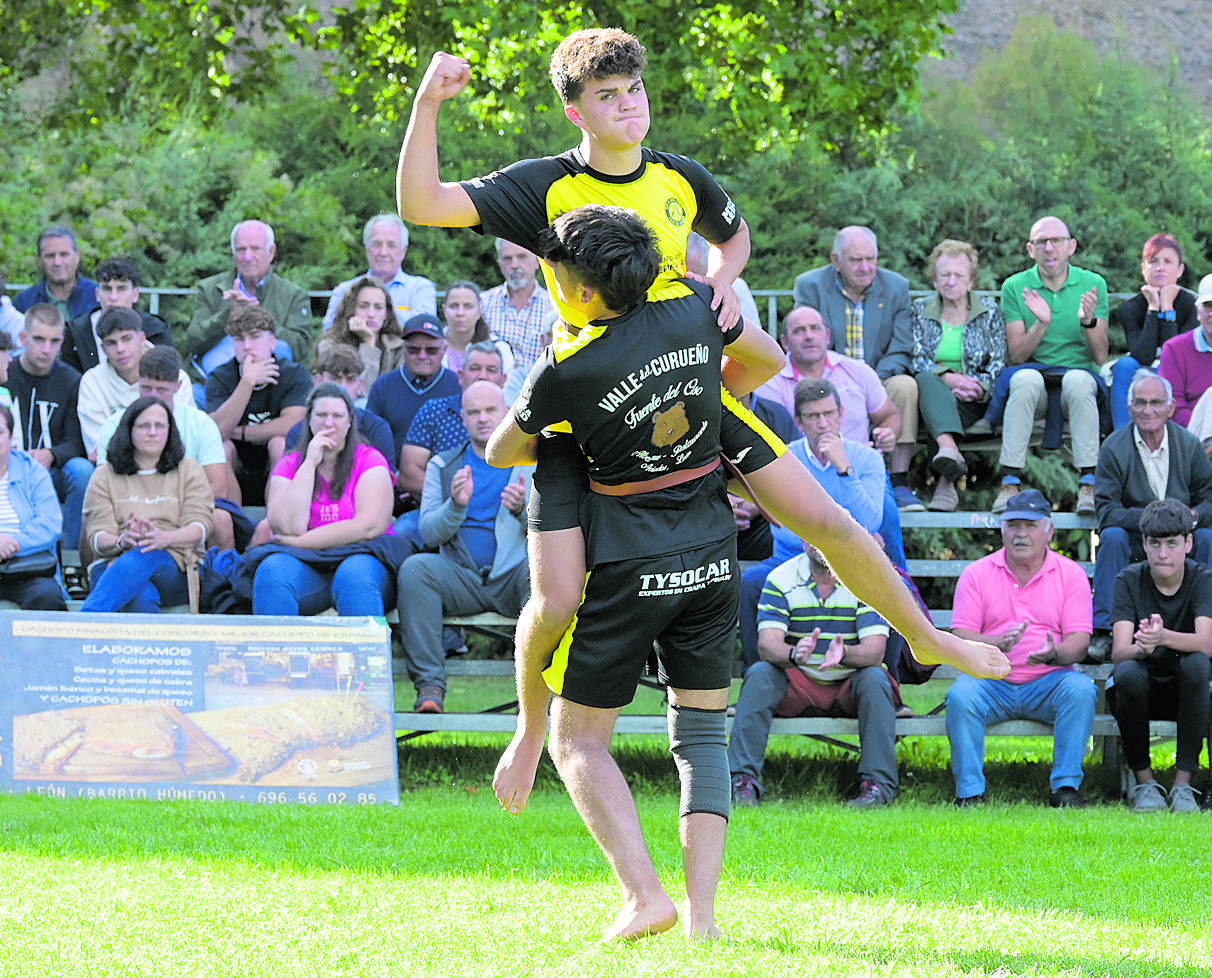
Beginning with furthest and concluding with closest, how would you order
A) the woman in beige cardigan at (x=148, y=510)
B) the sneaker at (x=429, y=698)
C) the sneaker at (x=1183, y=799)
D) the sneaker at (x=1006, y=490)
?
the sneaker at (x=1006, y=490) < the woman in beige cardigan at (x=148, y=510) < the sneaker at (x=429, y=698) < the sneaker at (x=1183, y=799)

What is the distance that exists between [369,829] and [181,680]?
1.39m

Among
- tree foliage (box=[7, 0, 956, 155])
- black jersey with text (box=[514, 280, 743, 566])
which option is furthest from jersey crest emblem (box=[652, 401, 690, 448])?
tree foliage (box=[7, 0, 956, 155])

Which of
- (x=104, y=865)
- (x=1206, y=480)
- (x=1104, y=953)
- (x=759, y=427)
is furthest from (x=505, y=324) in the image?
(x=1104, y=953)

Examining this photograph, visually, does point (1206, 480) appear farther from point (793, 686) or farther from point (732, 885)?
point (732, 885)

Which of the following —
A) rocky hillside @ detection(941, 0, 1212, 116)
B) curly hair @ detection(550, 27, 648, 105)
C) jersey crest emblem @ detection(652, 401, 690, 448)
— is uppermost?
rocky hillside @ detection(941, 0, 1212, 116)

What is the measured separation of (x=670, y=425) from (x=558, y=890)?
1.70 metres

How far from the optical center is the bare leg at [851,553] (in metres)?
3.94

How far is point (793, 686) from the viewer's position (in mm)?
7270

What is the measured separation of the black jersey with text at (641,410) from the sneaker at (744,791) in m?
3.22

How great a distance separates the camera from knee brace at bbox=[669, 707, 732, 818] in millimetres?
3881

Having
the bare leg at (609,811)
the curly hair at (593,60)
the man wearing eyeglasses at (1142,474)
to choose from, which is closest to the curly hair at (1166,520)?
the man wearing eyeglasses at (1142,474)

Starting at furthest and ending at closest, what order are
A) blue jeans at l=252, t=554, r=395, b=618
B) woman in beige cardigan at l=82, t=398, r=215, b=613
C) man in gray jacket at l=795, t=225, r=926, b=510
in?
man in gray jacket at l=795, t=225, r=926, b=510, woman in beige cardigan at l=82, t=398, r=215, b=613, blue jeans at l=252, t=554, r=395, b=618

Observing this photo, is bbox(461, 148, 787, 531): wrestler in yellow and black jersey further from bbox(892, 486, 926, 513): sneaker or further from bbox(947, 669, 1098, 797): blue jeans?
bbox(892, 486, 926, 513): sneaker

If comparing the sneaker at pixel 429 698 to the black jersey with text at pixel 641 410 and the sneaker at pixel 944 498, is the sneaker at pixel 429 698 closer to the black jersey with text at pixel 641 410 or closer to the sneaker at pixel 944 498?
the sneaker at pixel 944 498
